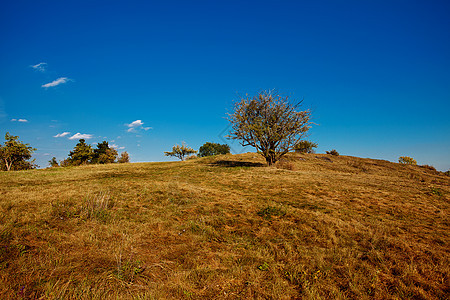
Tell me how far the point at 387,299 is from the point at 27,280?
270 inches

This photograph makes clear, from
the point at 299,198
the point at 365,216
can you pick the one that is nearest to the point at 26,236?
the point at 299,198

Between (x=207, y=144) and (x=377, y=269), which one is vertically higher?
(x=207, y=144)

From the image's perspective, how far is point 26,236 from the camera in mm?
5316

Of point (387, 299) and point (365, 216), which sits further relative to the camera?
point (365, 216)

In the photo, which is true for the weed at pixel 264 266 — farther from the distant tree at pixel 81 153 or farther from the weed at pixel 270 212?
the distant tree at pixel 81 153

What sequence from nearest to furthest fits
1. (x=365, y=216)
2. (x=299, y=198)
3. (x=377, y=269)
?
(x=377, y=269)
(x=365, y=216)
(x=299, y=198)

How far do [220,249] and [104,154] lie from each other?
212 ft

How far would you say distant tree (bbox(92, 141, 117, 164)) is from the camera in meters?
57.9

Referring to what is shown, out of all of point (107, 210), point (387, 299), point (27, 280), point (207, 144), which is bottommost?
point (387, 299)

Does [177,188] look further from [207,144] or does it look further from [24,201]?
[207,144]

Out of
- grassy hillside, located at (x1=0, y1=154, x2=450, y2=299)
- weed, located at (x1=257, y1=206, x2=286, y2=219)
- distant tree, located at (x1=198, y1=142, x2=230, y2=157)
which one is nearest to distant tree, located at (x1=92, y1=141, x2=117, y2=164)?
distant tree, located at (x1=198, y1=142, x2=230, y2=157)

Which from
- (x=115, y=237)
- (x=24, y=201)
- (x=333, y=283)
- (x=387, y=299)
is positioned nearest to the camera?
(x=387, y=299)

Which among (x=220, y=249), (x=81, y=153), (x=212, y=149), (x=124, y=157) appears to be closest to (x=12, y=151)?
(x=81, y=153)

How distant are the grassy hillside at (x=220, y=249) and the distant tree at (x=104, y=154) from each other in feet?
→ 184
